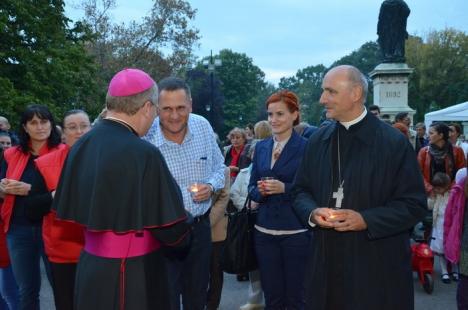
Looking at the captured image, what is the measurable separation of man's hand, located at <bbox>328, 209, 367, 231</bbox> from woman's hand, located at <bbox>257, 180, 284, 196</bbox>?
1245 millimetres

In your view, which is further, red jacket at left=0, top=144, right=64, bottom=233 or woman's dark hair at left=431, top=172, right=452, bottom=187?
woman's dark hair at left=431, top=172, right=452, bottom=187

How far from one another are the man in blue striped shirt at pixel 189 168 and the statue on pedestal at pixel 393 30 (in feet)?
47.7

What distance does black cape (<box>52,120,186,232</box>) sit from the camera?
8.54 ft

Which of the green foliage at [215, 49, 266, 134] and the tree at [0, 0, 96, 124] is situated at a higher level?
the green foliage at [215, 49, 266, 134]

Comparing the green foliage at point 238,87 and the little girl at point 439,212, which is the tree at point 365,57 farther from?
the little girl at point 439,212

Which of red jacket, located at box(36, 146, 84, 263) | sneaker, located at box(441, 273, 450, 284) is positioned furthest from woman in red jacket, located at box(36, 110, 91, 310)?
sneaker, located at box(441, 273, 450, 284)

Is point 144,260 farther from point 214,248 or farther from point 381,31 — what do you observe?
point 381,31

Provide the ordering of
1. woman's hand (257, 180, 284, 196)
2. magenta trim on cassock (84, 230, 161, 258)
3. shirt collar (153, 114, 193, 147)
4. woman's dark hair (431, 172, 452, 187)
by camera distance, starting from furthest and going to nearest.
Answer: woman's dark hair (431, 172, 452, 187), woman's hand (257, 180, 284, 196), shirt collar (153, 114, 193, 147), magenta trim on cassock (84, 230, 161, 258)

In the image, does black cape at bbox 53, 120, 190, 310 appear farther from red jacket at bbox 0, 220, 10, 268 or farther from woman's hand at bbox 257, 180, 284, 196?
red jacket at bbox 0, 220, 10, 268

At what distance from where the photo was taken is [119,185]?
2607 mm

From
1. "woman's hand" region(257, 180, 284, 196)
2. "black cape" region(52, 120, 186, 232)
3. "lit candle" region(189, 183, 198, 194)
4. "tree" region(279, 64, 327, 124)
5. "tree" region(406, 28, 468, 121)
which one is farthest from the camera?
"tree" region(279, 64, 327, 124)

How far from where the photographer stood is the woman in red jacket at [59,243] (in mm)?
4023

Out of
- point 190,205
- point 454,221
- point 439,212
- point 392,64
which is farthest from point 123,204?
point 392,64

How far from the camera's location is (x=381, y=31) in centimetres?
1753
